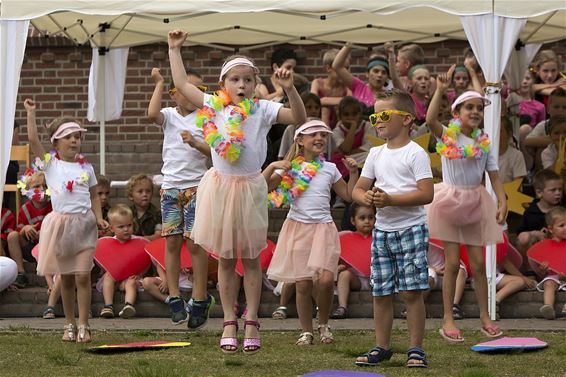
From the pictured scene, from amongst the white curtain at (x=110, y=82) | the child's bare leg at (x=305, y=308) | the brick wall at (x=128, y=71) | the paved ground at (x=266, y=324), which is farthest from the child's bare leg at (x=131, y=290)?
the brick wall at (x=128, y=71)

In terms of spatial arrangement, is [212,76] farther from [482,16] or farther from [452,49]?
[482,16]

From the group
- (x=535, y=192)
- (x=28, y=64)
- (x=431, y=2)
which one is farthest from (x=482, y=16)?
(x=28, y=64)

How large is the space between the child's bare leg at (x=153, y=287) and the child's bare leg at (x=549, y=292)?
3.49 m

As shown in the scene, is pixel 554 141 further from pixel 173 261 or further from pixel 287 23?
pixel 173 261

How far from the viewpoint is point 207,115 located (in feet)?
31.0

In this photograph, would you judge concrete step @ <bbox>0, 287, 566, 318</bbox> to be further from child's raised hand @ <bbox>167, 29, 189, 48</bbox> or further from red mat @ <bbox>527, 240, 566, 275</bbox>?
child's raised hand @ <bbox>167, 29, 189, 48</bbox>

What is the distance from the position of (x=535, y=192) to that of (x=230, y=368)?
591 cm

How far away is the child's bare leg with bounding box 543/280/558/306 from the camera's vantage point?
12.2 meters

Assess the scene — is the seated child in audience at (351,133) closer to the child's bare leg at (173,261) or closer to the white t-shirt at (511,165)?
the white t-shirt at (511,165)

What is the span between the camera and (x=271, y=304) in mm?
12727

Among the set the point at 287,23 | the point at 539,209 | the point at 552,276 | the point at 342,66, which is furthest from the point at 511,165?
the point at 287,23

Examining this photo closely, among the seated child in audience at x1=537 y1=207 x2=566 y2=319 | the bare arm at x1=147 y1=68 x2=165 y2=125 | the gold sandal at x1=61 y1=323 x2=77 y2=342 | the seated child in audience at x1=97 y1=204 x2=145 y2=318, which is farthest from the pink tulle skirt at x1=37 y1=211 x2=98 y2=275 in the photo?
the seated child in audience at x1=537 y1=207 x2=566 y2=319

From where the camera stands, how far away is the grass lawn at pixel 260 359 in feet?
27.3

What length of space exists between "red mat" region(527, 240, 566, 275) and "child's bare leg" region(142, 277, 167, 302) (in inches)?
136
